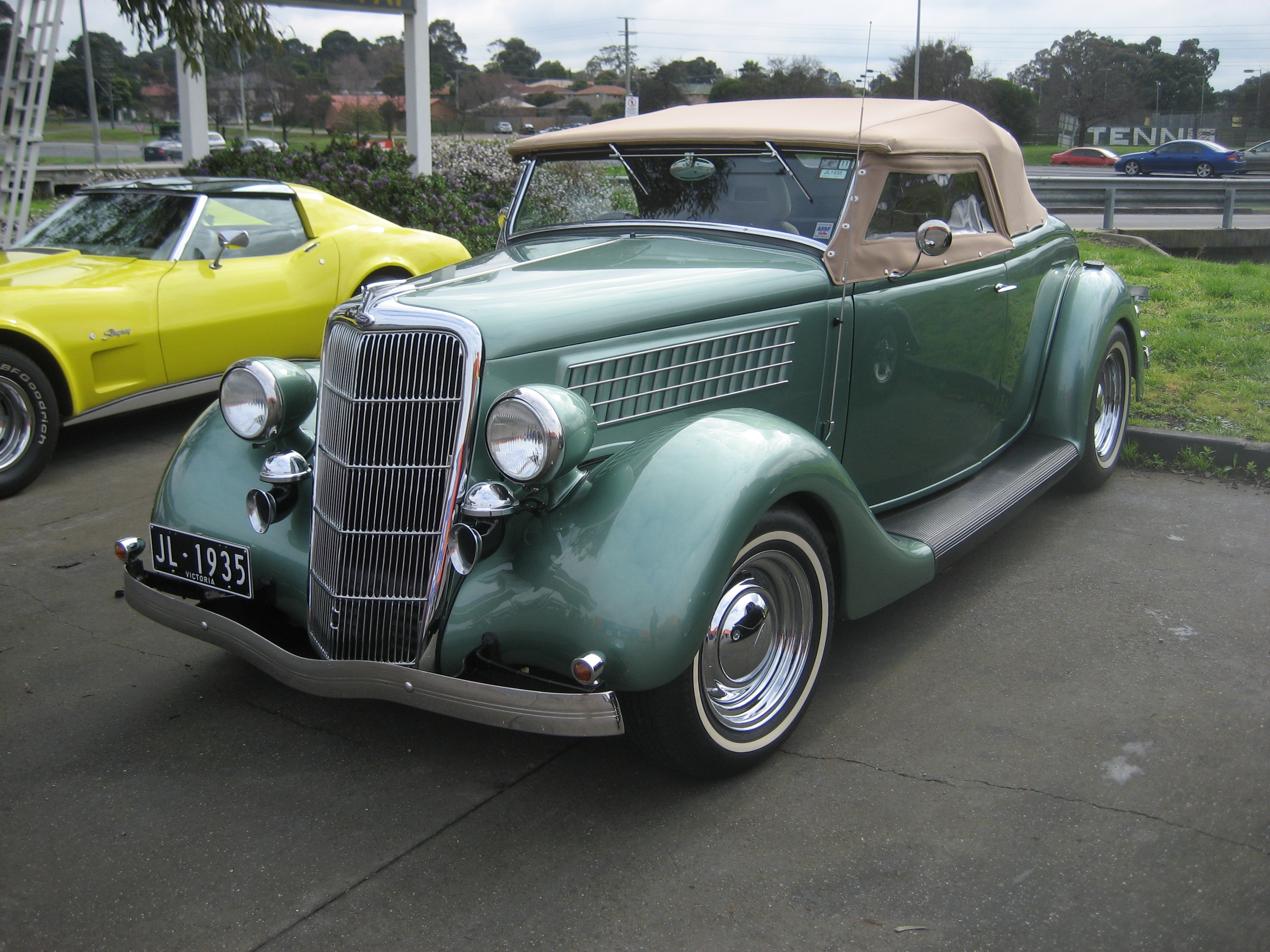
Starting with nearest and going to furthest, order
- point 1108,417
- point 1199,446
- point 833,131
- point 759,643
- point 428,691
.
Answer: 1. point 428,691
2. point 759,643
3. point 833,131
4. point 1108,417
5. point 1199,446

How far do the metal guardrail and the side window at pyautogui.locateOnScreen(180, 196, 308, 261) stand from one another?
11004 mm

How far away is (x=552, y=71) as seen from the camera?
71.4 metres

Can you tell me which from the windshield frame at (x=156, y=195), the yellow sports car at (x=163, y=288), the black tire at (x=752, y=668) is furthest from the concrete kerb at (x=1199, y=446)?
the windshield frame at (x=156, y=195)

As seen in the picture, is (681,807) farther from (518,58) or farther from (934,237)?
(518,58)

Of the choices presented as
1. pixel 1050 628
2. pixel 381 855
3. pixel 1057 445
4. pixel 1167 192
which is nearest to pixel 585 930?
pixel 381 855

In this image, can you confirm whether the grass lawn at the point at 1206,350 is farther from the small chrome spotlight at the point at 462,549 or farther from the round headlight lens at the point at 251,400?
the round headlight lens at the point at 251,400

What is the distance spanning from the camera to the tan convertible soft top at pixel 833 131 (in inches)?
137

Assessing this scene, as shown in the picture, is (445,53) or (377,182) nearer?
(377,182)

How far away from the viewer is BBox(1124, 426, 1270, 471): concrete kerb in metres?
5.29

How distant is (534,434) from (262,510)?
37.9 inches

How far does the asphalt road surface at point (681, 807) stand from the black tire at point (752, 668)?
0.48 ft

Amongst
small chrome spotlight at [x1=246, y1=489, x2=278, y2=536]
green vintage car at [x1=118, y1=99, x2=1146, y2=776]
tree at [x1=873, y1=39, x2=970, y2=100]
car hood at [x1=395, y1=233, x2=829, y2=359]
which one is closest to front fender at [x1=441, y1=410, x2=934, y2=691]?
green vintage car at [x1=118, y1=99, x2=1146, y2=776]

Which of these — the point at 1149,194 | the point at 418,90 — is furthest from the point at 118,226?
the point at 1149,194

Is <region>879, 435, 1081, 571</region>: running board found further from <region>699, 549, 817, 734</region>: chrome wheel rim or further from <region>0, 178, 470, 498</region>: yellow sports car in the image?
<region>0, 178, 470, 498</region>: yellow sports car
